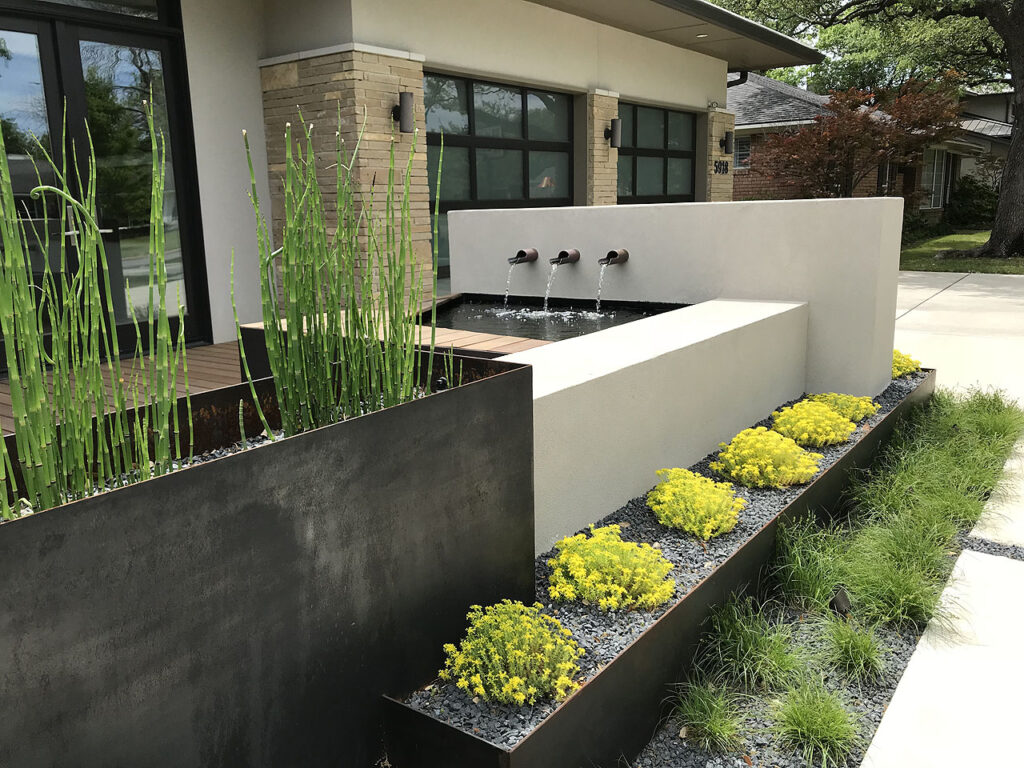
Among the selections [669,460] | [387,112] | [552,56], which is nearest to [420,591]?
[669,460]

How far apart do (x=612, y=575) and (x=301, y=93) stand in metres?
4.96

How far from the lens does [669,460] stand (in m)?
3.17

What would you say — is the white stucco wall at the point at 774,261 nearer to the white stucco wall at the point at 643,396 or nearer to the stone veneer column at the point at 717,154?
the white stucco wall at the point at 643,396

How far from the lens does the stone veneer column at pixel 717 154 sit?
10703 millimetres

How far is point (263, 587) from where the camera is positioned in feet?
4.66

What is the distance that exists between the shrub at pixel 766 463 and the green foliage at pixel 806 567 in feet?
0.84

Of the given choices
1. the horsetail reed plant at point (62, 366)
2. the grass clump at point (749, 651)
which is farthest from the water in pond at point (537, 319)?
the horsetail reed plant at point (62, 366)

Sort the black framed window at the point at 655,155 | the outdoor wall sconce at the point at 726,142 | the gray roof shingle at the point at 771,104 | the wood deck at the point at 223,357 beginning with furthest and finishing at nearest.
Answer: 1. the gray roof shingle at the point at 771,104
2. the outdoor wall sconce at the point at 726,142
3. the black framed window at the point at 655,155
4. the wood deck at the point at 223,357

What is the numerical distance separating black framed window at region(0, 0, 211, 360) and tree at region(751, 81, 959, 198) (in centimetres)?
1108

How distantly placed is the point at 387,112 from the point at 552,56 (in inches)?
98.3

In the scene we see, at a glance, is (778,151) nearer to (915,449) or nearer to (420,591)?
(915,449)

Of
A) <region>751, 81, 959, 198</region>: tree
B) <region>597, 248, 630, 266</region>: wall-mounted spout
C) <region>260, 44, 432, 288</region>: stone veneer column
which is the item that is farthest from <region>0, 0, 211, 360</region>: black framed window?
<region>751, 81, 959, 198</region>: tree

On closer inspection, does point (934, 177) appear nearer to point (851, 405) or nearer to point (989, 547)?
point (851, 405)

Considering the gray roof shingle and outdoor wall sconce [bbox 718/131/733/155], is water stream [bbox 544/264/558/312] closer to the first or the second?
outdoor wall sconce [bbox 718/131/733/155]
